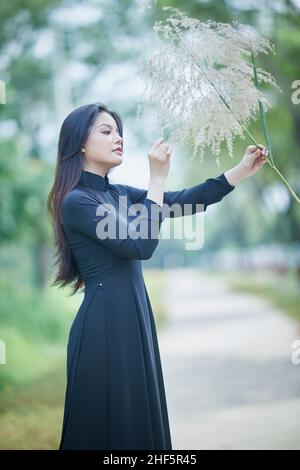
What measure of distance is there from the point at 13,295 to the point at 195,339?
3.06 meters

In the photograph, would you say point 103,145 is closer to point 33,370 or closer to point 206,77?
point 206,77

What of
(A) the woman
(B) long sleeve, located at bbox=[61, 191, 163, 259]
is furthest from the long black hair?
(B) long sleeve, located at bbox=[61, 191, 163, 259]

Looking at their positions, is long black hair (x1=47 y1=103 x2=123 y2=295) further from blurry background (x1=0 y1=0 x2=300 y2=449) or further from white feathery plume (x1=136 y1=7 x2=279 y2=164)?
blurry background (x1=0 y1=0 x2=300 y2=449)

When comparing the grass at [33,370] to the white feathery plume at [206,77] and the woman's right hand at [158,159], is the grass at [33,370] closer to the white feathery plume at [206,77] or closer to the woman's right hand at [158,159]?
the woman's right hand at [158,159]

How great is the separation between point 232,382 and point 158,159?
214 inches

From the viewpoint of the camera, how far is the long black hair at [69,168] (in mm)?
2697

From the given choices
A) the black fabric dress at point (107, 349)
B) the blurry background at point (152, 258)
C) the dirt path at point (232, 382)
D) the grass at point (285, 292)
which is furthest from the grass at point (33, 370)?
the grass at point (285, 292)

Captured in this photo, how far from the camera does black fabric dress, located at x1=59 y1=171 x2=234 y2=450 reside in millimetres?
2566

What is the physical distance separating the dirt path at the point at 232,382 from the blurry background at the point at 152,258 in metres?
0.02

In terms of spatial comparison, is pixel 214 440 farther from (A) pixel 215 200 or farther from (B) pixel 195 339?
(B) pixel 195 339

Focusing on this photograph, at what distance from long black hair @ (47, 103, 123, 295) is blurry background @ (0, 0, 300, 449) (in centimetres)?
229

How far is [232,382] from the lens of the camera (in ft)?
24.7

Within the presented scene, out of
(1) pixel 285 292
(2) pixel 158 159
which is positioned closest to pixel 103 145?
(2) pixel 158 159
